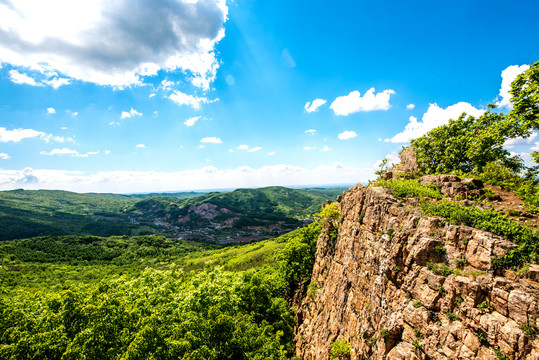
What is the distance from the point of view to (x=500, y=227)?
1073 centimetres

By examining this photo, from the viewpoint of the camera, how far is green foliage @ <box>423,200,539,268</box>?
376 inches

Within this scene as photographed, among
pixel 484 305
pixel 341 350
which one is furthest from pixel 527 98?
pixel 341 350

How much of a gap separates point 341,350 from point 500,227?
14144mm

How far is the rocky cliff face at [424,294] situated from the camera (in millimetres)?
8969

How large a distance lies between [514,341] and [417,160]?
24.8 meters

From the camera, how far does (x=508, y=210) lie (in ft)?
41.4

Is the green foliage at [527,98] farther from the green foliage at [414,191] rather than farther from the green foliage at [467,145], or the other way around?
the green foliage at [414,191]

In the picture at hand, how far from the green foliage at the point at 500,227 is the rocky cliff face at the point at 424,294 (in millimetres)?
376

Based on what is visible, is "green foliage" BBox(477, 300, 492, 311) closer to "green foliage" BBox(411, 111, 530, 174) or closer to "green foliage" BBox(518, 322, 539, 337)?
"green foliage" BBox(518, 322, 539, 337)

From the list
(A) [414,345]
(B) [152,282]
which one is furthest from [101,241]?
(A) [414,345]

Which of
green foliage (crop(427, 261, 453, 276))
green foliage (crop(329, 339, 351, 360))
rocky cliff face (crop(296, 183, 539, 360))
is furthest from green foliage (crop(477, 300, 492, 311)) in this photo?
green foliage (crop(329, 339, 351, 360))

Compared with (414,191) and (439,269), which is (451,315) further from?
(414,191)

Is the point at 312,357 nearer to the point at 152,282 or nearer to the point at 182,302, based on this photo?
the point at 182,302

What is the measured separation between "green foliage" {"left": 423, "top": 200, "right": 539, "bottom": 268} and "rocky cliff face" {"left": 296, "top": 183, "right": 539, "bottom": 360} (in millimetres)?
376
